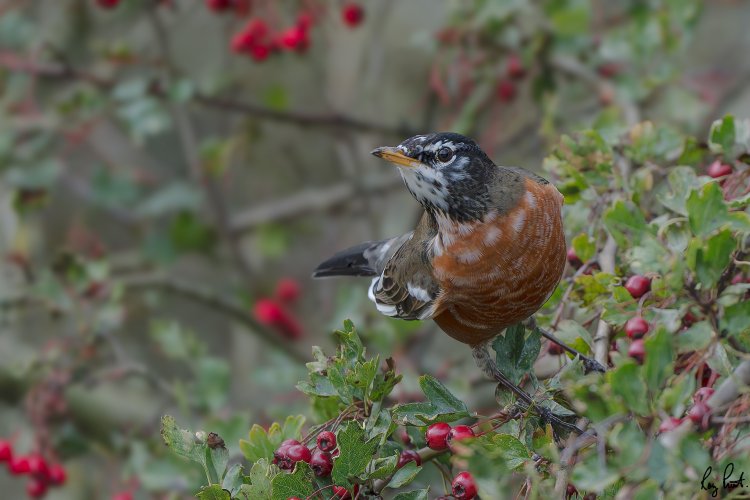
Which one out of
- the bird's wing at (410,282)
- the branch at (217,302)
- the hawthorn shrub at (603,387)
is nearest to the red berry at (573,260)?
the hawthorn shrub at (603,387)

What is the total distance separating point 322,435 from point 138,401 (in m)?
2.38

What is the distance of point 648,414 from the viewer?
1093 mm

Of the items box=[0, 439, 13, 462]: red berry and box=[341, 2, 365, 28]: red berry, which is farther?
box=[341, 2, 365, 28]: red berry

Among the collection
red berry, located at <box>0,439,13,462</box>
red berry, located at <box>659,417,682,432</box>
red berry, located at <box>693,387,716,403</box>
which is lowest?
red berry, located at <box>0,439,13,462</box>

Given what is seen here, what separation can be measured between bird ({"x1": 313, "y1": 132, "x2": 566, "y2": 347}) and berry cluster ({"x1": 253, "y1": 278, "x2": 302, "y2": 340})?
184 cm

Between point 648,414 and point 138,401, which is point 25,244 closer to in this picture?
point 138,401

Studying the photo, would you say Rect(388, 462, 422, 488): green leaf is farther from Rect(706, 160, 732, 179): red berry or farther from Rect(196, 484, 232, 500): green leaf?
Rect(706, 160, 732, 179): red berry

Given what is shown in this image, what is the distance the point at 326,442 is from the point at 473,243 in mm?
684

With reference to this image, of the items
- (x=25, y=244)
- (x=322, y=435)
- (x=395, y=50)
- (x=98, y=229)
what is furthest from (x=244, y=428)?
(x=395, y=50)

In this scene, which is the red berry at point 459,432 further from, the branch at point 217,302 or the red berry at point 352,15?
the red berry at point 352,15

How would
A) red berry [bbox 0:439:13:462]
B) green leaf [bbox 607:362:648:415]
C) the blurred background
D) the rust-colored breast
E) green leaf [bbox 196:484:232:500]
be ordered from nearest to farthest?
1. green leaf [bbox 607:362:648:415]
2. green leaf [bbox 196:484:232:500]
3. the rust-colored breast
4. red berry [bbox 0:439:13:462]
5. the blurred background

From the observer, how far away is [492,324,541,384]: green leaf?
165 centimetres

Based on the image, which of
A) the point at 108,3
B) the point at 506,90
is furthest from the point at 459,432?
the point at 108,3

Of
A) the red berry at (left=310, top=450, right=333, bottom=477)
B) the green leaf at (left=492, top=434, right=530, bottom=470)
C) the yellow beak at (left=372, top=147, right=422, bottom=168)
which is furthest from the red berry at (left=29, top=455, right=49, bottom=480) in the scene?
the green leaf at (left=492, top=434, right=530, bottom=470)
